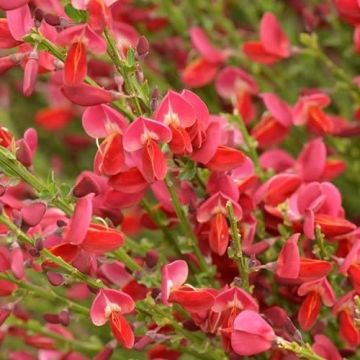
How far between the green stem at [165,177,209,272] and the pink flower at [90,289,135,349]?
0.10m

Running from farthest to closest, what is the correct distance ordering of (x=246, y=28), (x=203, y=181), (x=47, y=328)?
1. (x=246, y=28)
2. (x=47, y=328)
3. (x=203, y=181)

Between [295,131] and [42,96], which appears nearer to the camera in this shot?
[295,131]

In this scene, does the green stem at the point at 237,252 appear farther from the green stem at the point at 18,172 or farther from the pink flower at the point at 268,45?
the pink flower at the point at 268,45

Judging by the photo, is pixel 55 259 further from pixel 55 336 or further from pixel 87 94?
pixel 55 336

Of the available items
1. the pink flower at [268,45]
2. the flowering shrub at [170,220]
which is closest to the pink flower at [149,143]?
the flowering shrub at [170,220]

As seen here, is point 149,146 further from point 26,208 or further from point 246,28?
point 246,28

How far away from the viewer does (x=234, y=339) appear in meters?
0.75

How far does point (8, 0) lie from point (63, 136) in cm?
87

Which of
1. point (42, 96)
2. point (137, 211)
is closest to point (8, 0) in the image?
point (137, 211)

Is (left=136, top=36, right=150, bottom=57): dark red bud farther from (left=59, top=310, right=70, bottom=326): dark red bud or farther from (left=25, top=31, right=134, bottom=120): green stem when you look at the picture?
(left=59, top=310, right=70, bottom=326): dark red bud

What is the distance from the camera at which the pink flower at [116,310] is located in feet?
2.52

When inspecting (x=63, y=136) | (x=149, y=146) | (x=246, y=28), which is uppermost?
(x=149, y=146)

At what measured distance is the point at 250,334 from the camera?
2.44ft

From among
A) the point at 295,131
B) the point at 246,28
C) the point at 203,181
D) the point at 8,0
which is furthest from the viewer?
the point at 246,28
